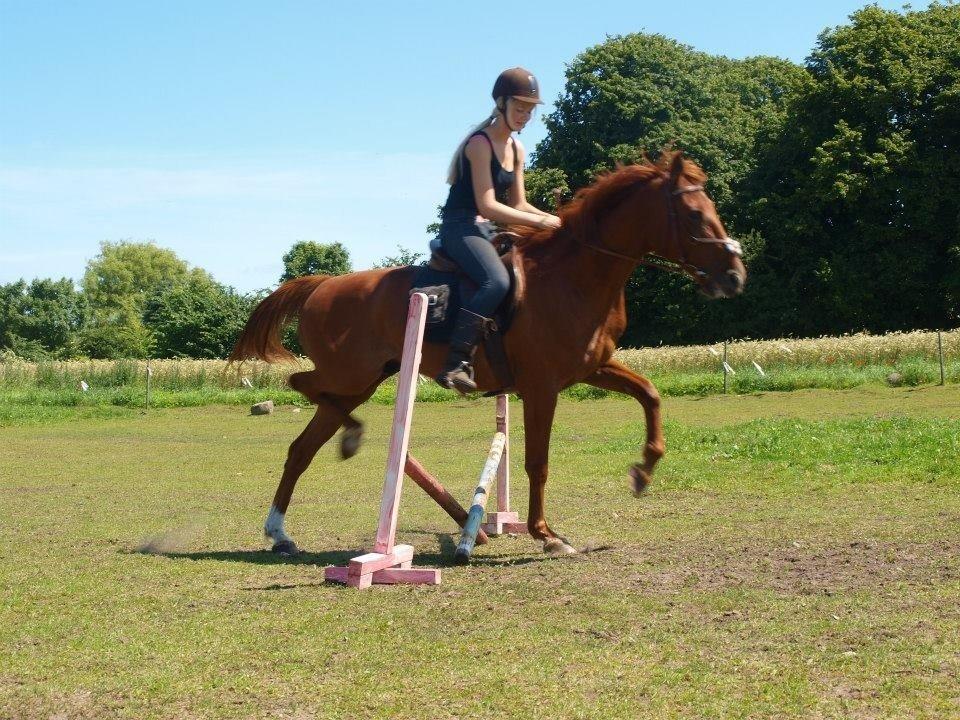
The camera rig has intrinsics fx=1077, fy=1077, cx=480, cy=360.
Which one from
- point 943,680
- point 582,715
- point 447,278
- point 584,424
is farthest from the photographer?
point 584,424

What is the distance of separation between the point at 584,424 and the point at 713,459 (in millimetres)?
→ 10124

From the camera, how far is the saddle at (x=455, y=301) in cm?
798

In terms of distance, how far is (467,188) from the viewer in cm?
802

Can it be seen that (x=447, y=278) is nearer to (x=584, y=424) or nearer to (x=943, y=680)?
(x=943, y=680)

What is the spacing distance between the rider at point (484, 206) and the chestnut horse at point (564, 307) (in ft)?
1.10

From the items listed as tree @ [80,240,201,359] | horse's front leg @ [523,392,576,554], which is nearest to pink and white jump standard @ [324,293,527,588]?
horse's front leg @ [523,392,576,554]

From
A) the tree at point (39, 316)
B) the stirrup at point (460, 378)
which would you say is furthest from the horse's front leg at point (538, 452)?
the tree at point (39, 316)

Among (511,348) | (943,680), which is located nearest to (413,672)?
(943,680)

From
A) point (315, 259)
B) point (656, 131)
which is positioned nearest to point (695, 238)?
point (656, 131)

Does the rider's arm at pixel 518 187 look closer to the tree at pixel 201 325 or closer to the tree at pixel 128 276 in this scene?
the tree at pixel 201 325

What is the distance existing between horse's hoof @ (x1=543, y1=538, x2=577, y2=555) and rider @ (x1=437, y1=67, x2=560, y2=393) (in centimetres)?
127

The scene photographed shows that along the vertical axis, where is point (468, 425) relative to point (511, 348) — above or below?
below

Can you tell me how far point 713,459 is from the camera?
13.7 metres

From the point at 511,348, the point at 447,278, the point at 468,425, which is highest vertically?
the point at 447,278
